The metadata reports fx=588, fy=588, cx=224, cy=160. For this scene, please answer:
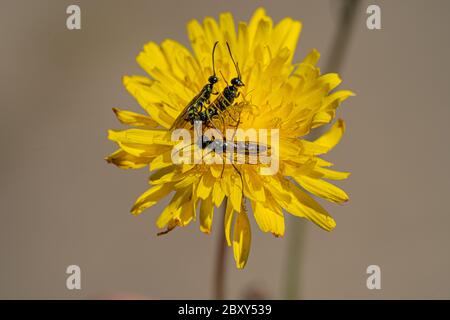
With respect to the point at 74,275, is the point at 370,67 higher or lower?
higher

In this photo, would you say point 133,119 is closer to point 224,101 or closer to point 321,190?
point 224,101

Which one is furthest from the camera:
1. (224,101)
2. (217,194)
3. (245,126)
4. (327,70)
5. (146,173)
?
(146,173)

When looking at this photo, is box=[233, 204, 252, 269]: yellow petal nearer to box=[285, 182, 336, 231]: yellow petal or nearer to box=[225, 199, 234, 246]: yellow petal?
box=[225, 199, 234, 246]: yellow petal

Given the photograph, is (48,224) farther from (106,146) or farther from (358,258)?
(358,258)

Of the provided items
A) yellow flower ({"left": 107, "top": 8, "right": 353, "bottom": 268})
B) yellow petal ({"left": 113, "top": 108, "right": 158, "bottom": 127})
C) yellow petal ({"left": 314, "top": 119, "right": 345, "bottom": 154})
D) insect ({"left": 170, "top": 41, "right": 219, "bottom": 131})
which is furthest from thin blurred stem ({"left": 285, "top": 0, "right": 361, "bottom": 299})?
yellow petal ({"left": 113, "top": 108, "right": 158, "bottom": 127})

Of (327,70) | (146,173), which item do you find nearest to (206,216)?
(327,70)
